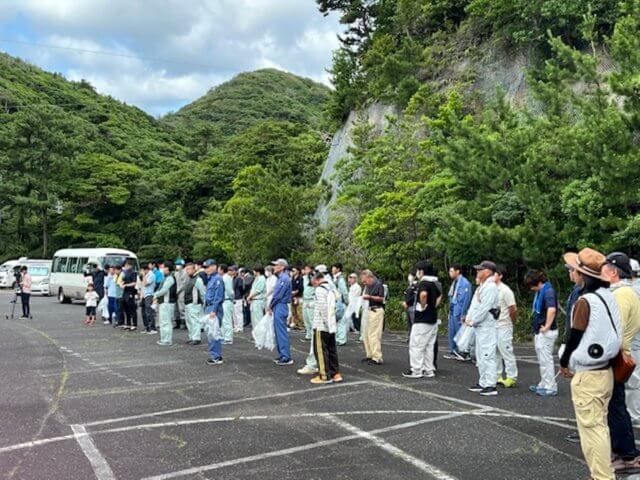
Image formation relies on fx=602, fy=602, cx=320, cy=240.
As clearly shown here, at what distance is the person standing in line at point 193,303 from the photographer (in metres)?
12.8

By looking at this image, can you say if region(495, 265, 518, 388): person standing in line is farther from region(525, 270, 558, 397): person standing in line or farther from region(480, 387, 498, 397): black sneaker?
region(480, 387, 498, 397): black sneaker

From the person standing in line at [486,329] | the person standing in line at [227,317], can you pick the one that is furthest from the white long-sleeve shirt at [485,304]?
the person standing in line at [227,317]

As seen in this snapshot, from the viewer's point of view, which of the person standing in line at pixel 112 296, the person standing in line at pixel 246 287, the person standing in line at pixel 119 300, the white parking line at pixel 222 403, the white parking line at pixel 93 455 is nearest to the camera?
the white parking line at pixel 93 455

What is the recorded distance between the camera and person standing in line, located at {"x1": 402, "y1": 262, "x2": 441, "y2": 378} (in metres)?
9.08

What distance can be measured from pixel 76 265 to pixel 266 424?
2359 cm

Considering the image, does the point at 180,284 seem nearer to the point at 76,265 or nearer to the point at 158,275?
the point at 158,275

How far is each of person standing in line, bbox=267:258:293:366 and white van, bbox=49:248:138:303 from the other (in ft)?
56.2

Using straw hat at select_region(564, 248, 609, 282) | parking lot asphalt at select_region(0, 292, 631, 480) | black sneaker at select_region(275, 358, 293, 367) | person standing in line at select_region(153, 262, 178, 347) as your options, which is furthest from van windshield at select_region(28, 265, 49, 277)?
straw hat at select_region(564, 248, 609, 282)

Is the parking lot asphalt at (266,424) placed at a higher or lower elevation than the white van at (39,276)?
lower

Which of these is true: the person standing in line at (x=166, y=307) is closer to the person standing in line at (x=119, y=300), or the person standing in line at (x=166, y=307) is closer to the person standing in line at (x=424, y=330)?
the person standing in line at (x=119, y=300)

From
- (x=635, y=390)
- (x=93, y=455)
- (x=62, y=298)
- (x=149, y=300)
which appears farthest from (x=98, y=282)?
(x=635, y=390)

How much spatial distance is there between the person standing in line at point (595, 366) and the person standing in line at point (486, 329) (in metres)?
3.33

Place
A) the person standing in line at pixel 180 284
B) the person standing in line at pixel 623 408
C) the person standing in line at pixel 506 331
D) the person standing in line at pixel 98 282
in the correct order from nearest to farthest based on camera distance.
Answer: the person standing in line at pixel 623 408 → the person standing in line at pixel 506 331 → the person standing in line at pixel 180 284 → the person standing in line at pixel 98 282

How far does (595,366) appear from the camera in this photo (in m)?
4.57
